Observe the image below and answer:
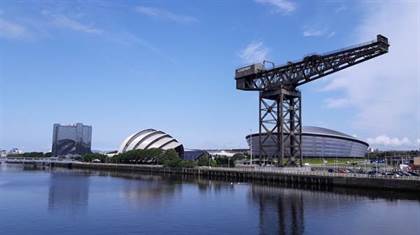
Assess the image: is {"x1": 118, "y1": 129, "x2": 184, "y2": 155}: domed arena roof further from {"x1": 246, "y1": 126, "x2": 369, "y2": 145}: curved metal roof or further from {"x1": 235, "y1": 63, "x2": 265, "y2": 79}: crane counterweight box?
{"x1": 235, "y1": 63, "x2": 265, "y2": 79}: crane counterweight box

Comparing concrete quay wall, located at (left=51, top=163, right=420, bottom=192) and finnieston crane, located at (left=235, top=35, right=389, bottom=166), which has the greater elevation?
finnieston crane, located at (left=235, top=35, right=389, bottom=166)

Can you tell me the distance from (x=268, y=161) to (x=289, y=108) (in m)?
22.1

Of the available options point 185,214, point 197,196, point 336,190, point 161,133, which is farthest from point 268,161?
point 161,133

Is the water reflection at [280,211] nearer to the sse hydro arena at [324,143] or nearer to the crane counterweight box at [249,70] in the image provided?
the crane counterweight box at [249,70]

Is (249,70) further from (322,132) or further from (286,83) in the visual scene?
(322,132)

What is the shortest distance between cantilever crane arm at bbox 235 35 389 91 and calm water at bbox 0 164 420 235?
2314 centimetres

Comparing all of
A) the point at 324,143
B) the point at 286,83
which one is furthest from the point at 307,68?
the point at 324,143

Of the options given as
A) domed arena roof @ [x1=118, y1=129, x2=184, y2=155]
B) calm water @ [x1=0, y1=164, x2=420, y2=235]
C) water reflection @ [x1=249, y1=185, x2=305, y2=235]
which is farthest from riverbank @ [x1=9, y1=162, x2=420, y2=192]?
domed arena roof @ [x1=118, y1=129, x2=184, y2=155]

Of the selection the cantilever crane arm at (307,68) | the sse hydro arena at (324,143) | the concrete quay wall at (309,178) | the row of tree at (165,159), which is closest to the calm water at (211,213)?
the concrete quay wall at (309,178)

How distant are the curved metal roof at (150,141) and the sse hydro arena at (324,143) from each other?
32.9 metres

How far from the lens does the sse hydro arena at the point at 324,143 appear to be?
175 meters

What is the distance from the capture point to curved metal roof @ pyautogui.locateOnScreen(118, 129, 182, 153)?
181 m

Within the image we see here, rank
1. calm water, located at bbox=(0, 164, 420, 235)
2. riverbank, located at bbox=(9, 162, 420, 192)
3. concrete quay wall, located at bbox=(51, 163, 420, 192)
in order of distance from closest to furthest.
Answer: calm water, located at bbox=(0, 164, 420, 235) < concrete quay wall, located at bbox=(51, 163, 420, 192) < riverbank, located at bbox=(9, 162, 420, 192)

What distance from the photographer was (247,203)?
5469cm
